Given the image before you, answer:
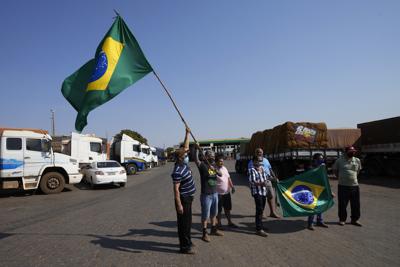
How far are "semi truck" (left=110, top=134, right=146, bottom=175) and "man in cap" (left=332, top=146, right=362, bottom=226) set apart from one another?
22877 millimetres

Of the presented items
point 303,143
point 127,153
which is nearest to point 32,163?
point 303,143

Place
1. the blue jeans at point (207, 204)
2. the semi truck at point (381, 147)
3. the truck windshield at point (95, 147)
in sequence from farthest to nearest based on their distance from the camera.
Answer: the truck windshield at point (95, 147) < the semi truck at point (381, 147) < the blue jeans at point (207, 204)

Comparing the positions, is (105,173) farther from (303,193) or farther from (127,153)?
(303,193)

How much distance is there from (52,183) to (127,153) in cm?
1336

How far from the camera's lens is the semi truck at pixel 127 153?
27.9 metres

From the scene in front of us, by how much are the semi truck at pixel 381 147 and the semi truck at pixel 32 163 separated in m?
16.6

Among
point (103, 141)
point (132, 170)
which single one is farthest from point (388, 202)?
point (132, 170)

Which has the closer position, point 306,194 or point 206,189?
point 206,189

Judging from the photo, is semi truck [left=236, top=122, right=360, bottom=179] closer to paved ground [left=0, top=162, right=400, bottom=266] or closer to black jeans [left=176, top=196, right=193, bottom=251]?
paved ground [left=0, top=162, right=400, bottom=266]

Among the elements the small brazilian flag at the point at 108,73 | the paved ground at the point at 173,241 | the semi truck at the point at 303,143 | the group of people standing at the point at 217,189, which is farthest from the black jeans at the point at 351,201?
the semi truck at the point at 303,143

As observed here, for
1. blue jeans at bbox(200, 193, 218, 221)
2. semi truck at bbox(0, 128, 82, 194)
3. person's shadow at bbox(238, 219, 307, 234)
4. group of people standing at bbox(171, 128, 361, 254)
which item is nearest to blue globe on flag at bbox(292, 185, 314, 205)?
group of people standing at bbox(171, 128, 361, 254)

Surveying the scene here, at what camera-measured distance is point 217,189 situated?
6695 mm

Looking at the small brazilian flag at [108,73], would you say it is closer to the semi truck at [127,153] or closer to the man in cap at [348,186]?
the man in cap at [348,186]

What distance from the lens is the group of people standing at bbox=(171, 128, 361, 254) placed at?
525 centimetres
